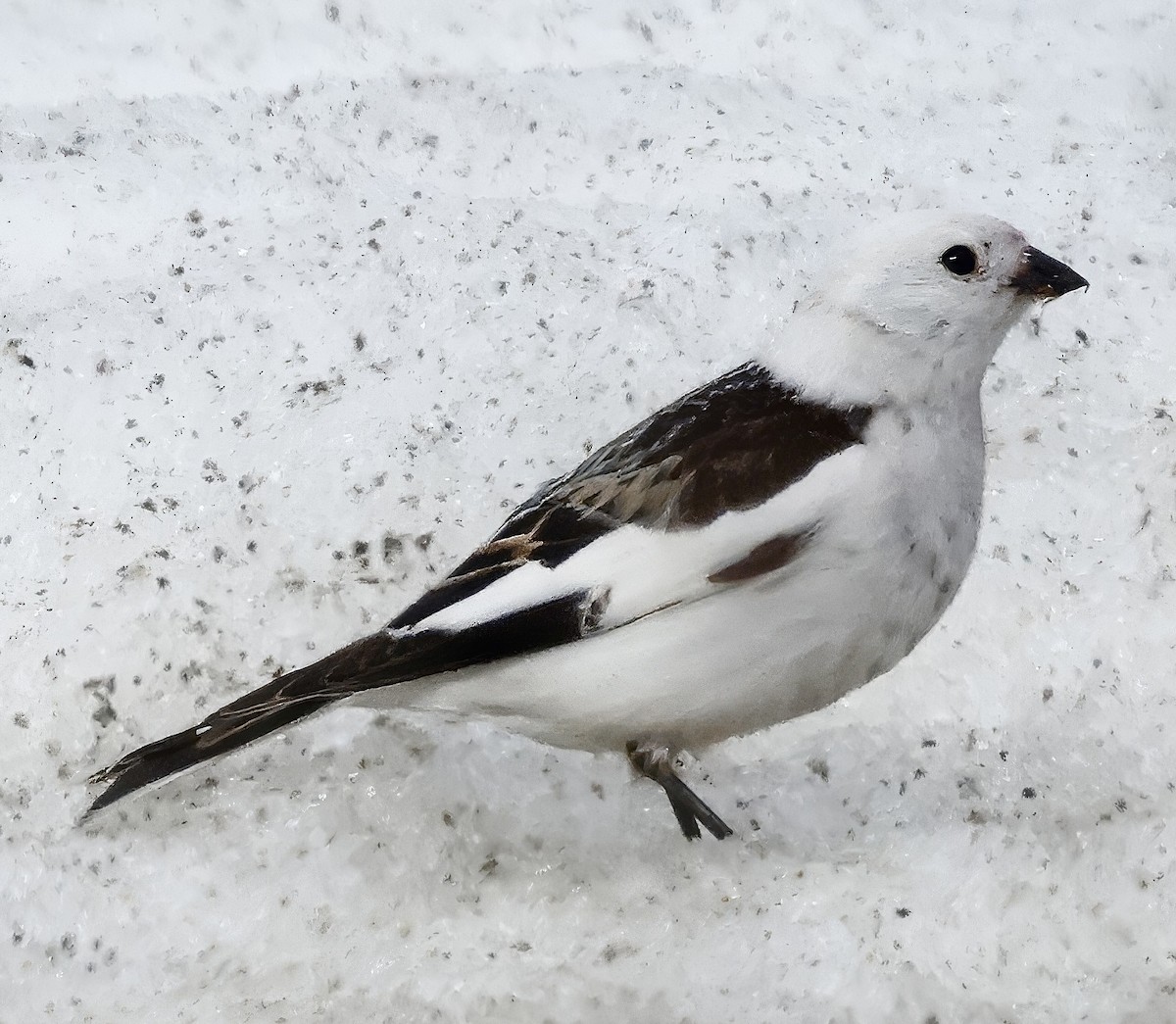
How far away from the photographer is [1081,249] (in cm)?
180

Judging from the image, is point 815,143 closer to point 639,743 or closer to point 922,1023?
point 639,743

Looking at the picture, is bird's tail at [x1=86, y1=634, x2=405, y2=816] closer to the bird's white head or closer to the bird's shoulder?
the bird's shoulder

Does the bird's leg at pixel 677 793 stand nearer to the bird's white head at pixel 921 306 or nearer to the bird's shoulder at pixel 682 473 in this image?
the bird's shoulder at pixel 682 473

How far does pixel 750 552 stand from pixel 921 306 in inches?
11.4

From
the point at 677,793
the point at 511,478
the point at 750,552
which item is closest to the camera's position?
the point at 750,552

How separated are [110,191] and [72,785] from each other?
0.91 meters

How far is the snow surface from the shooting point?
1.37 metres

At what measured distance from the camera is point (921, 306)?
4.00ft

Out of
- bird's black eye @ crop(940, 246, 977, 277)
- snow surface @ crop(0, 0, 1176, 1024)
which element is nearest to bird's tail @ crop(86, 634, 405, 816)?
snow surface @ crop(0, 0, 1176, 1024)

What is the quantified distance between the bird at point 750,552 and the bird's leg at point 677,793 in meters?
0.02

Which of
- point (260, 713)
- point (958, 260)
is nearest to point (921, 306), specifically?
point (958, 260)

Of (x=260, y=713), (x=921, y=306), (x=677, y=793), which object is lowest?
(x=677, y=793)

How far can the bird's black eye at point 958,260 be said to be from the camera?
122 centimetres

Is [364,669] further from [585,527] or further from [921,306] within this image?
[921,306]
